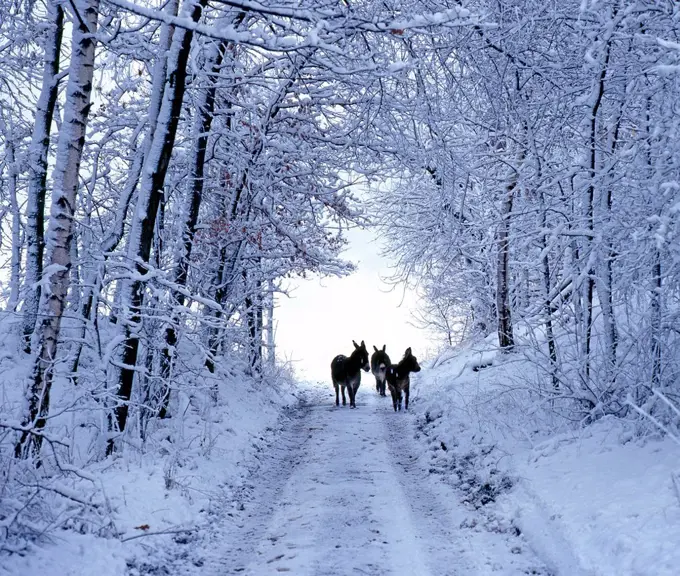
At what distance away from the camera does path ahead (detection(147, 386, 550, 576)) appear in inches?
202

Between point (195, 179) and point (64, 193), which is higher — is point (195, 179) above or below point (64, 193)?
above

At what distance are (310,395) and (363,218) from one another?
9.02 metres

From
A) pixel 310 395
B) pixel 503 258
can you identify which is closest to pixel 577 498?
pixel 503 258

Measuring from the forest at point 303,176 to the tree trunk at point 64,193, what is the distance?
22 mm

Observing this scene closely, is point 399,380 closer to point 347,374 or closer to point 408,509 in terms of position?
point 347,374

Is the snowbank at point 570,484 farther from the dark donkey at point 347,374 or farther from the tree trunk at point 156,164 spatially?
the dark donkey at point 347,374

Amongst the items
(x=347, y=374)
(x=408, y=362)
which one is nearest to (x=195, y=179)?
(x=408, y=362)

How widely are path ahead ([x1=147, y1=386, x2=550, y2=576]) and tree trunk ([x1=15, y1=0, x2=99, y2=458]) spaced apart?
2.39m

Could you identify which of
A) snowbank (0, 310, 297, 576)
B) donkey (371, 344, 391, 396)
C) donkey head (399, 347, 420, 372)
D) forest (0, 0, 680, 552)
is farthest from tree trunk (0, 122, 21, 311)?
donkey (371, 344, 391, 396)

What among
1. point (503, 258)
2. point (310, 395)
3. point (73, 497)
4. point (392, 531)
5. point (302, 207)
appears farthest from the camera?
point (310, 395)

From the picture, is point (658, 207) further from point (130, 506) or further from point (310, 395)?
point (310, 395)

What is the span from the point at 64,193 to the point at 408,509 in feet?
16.1

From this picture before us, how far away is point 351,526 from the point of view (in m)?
6.11

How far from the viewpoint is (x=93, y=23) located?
5961 millimetres
